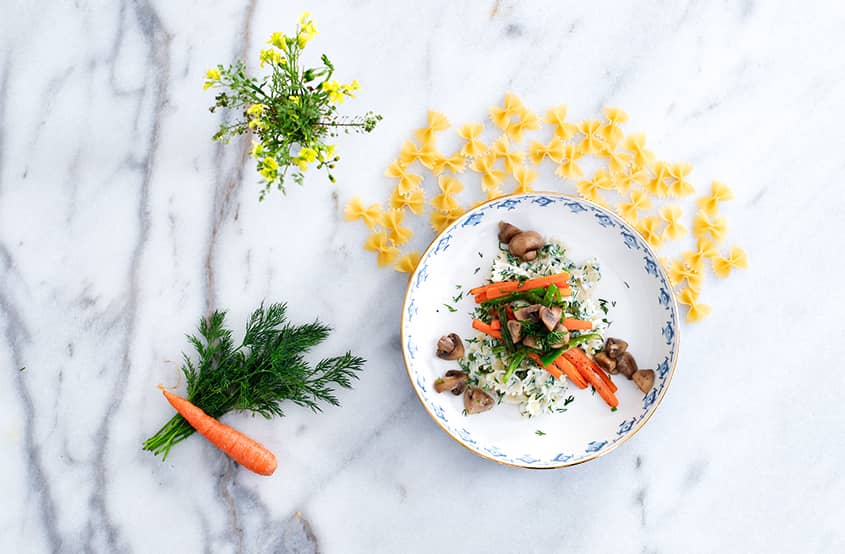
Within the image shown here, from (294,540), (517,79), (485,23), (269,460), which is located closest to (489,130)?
(517,79)

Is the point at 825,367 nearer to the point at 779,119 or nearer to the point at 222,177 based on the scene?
the point at 779,119

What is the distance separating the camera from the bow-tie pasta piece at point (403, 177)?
90.2 inches

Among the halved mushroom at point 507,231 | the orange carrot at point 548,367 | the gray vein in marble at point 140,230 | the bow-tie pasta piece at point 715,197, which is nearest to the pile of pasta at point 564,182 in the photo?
the bow-tie pasta piece at point 715,197

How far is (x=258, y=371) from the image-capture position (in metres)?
2.21

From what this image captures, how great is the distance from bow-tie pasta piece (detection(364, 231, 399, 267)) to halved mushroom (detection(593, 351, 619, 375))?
0.72 metres

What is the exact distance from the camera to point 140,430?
2.34m

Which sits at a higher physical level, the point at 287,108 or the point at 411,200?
the point at 287,108

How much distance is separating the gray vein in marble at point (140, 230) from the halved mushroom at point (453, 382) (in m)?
1.01

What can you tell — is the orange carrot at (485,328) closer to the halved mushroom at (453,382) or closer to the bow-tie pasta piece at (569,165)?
the halved mushroom at (453,382)

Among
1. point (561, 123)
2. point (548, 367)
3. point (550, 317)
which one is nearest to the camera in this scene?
point (550, 317)

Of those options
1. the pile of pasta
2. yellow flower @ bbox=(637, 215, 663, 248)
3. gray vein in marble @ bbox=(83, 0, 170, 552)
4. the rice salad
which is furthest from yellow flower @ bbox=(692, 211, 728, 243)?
gray vein in marble @ bbox=(83, 0, 170, 552)

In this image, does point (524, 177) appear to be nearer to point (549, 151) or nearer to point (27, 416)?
point (549, 151)

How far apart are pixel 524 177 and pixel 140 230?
4.12 feet

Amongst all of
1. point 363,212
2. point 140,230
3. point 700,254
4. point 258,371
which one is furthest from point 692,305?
point 140,230
